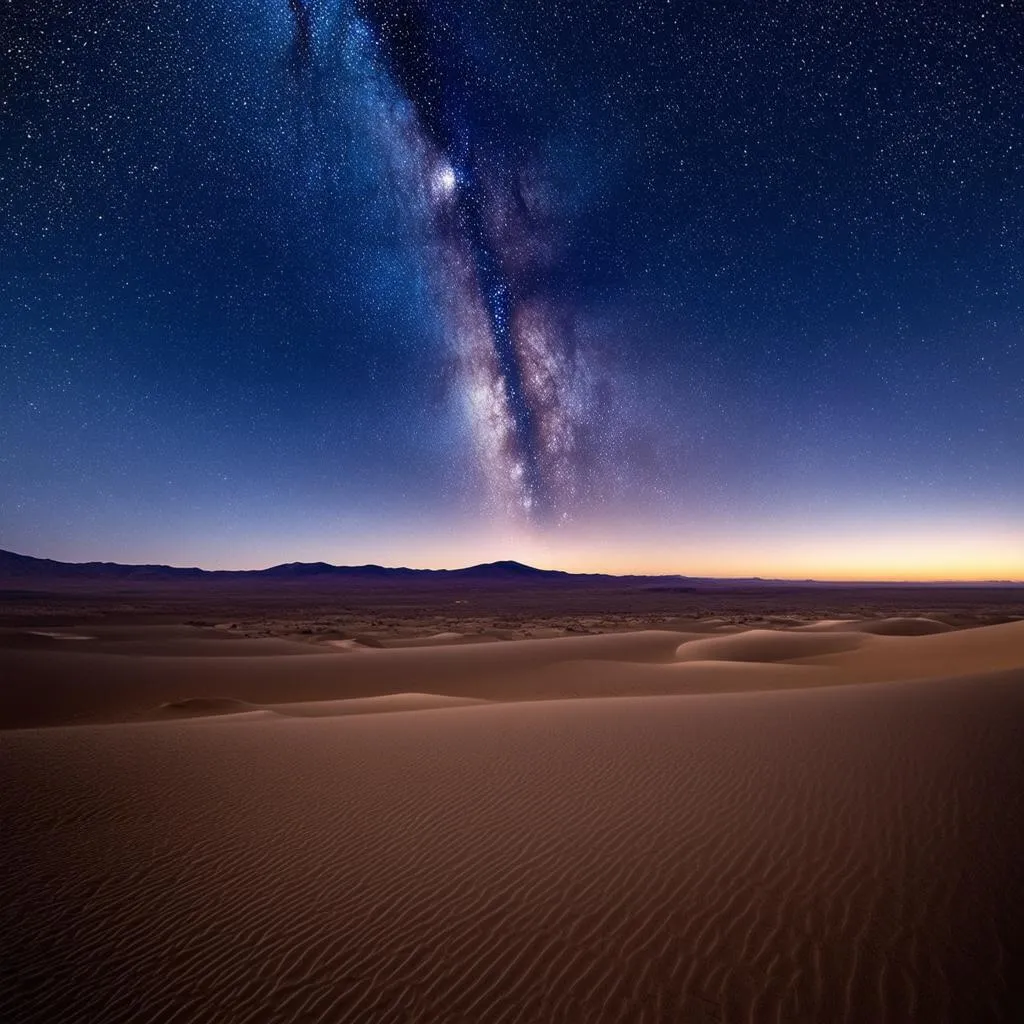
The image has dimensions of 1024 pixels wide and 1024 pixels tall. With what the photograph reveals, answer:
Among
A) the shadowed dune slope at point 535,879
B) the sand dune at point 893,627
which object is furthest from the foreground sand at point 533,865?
the sand dune at point 893,627

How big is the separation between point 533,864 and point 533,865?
20 mm

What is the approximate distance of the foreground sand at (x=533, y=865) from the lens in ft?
12.8

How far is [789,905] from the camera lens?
4.60 m

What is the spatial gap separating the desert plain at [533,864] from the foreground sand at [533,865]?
3 cm

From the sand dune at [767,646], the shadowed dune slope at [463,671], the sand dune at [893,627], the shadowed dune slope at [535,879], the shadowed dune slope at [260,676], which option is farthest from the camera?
the sand dune at [893,627]

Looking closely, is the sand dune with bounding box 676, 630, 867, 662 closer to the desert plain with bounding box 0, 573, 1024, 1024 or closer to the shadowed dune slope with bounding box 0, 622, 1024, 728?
the shadowed dune slope with bounding box 0, 622, 1024, 728

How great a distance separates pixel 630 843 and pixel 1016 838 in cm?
346

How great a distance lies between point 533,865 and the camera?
5578 millimetres

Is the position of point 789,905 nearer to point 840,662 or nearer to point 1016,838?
point 1016,838

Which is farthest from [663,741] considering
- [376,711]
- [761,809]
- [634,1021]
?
[376,711]

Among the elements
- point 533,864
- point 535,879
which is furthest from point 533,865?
point 535,879

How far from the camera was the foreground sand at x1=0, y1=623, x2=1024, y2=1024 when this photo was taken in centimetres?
391

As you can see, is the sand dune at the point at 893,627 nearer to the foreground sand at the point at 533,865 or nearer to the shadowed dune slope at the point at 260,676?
the shadowed dune slope at the point at 260,676

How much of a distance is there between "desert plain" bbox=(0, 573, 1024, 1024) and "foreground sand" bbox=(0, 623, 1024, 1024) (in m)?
0.03
